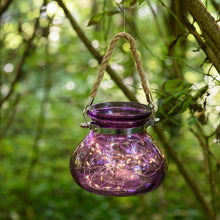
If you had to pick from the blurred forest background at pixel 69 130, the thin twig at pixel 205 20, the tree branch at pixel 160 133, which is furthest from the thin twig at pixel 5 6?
the thin twig at pixel 205 20

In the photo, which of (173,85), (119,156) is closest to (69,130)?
(173,85)

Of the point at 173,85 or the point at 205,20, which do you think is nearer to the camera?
the point at 205,20

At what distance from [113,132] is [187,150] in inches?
76.8

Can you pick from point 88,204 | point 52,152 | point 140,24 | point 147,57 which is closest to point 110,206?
point 88,204

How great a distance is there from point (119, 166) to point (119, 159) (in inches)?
0.6

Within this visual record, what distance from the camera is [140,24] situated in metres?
3.39

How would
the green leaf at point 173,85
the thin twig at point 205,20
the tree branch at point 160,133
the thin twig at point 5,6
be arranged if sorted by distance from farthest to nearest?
the thin twig at point 5,6, the tree branch at point 160,133, the green leaf at point 173,85, the thin twig at point 205,20

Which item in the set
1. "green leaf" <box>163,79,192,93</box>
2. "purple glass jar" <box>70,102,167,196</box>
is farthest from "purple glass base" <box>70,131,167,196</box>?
"green leaf" <box>163,79,192,93</box>

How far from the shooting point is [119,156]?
700 mm

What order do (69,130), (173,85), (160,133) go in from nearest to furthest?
(173,85) < (160,133) < (69,130)

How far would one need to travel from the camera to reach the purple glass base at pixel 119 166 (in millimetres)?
696

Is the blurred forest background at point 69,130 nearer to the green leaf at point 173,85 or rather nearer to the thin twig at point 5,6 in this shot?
the thin twig at point 5,6

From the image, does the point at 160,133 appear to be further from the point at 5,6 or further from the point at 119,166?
the point at 5,6

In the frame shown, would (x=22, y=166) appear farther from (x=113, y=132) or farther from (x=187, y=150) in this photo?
Answer: (x=113, y=132)
